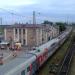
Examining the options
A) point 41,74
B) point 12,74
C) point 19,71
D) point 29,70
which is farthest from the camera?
point 41,74

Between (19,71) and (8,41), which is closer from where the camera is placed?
(19,71)

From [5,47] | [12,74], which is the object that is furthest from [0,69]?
[5,47]

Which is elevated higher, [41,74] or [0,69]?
[0,69]

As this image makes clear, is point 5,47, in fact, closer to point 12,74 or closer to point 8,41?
point 8,41

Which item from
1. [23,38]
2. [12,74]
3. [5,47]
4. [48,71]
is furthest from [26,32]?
[12,74]

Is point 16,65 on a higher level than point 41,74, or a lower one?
higher

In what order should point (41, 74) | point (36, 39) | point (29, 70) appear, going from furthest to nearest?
point (36, 39), point (41, 74), point (29, 70)

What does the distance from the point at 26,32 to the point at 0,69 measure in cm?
4325

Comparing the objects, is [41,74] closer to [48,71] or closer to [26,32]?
[48,71]

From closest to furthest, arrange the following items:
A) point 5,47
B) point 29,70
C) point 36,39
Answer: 1. point 29,70
2. point 5,47
3. point 36,39

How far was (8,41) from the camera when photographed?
192 ft

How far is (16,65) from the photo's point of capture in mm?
16172

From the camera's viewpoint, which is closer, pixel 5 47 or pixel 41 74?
pixel 41 74

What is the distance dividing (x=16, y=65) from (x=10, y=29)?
1707 inches
